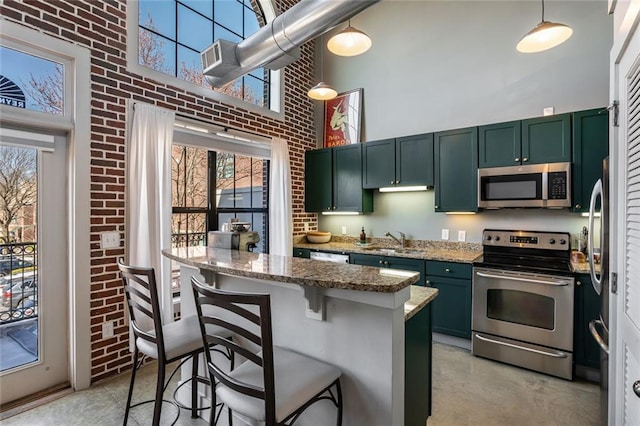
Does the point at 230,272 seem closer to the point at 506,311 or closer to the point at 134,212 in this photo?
the point at 134,212

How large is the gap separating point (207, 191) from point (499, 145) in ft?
10.5

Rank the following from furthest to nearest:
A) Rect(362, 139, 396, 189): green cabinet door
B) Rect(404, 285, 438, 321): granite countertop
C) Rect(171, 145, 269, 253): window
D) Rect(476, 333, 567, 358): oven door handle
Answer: Rect(362, 139, 396, 189): green cabinet door, Rect(171, 145, 269, 253): window, Rect(476, 333, 567, 358): oven door handle, Rect(404, 285, 438, 321): granite countertop

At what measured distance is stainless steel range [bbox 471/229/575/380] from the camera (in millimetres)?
2594

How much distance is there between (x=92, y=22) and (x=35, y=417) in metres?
3.01

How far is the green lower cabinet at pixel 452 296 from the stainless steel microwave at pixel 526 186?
776 millimetres

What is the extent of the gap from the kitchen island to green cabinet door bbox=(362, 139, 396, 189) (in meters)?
2.40

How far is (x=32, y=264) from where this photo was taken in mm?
2395

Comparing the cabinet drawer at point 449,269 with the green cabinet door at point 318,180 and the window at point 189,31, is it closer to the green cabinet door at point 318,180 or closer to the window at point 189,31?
the green cabinet door at point 318,180

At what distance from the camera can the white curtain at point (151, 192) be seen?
109 inches

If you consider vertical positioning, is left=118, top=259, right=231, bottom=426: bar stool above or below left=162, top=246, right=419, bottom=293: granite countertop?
below

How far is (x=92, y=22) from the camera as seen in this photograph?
2553mm

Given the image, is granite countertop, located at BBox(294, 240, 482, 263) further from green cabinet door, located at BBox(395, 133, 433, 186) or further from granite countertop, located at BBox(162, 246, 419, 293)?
granite countertop, located at BBox(162, 246, 419, 293)

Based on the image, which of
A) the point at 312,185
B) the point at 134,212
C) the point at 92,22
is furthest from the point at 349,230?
the point at 92,22

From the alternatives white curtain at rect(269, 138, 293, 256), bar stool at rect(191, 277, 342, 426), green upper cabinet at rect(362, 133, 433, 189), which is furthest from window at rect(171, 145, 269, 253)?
bar stool at rect(191, 277, 342, 426)
